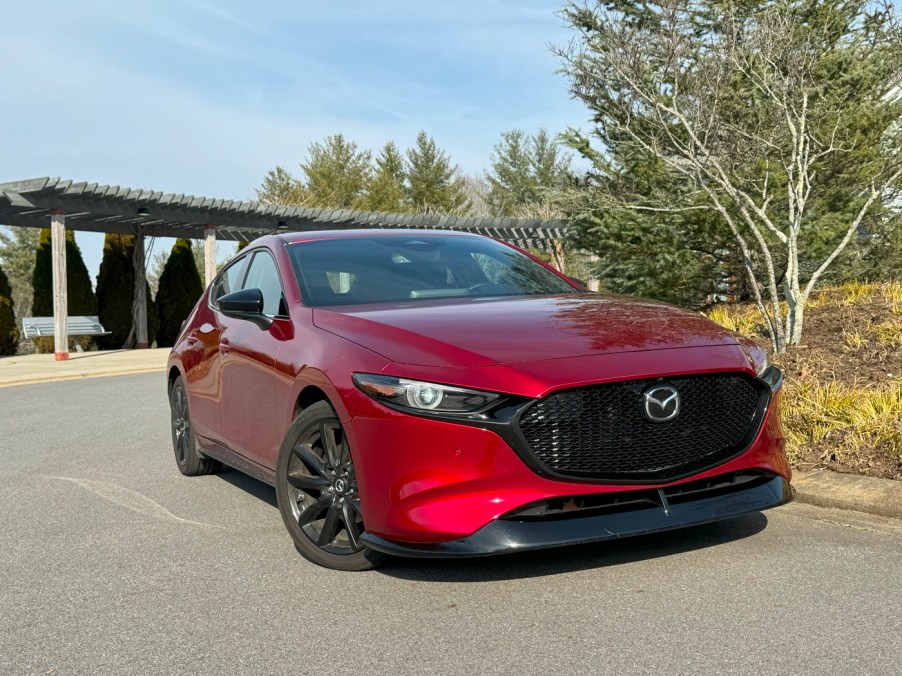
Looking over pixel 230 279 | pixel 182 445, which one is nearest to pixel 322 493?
pixel 230 279

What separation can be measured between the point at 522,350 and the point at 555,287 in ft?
5.94

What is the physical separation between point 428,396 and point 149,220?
71.2 ft

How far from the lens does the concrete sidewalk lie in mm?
17094

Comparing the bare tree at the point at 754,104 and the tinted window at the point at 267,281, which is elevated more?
the bare tree at the point at 754,104

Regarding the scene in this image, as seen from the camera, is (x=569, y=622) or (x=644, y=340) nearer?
(x=569, y=622)

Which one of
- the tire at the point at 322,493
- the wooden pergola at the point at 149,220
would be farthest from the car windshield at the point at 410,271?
the wooden pergola at the point at 149,220

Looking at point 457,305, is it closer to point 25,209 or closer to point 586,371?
point 586,371

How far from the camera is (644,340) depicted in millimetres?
4316

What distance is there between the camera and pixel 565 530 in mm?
3920

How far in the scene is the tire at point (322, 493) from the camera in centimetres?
443

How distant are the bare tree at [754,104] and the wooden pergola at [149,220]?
6.15 metres

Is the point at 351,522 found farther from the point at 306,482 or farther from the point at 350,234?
the point at 350,234

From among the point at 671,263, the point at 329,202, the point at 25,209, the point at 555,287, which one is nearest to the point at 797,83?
the point at 671,263

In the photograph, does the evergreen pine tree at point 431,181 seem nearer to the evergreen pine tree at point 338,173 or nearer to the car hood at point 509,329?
the evergreen pine tree at point 338,173
